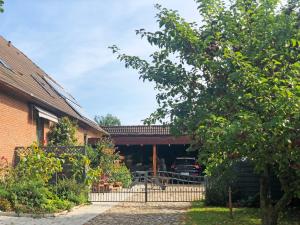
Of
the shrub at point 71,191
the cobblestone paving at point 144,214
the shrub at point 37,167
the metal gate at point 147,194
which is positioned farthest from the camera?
the metal gate at point 147,194

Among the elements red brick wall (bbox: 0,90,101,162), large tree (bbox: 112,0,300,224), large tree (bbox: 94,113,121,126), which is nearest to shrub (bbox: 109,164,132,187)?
red brick wall (bbox: 0,90,101,162)

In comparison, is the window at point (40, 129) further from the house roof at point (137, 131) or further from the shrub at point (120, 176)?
the house roof at point (137, 131)

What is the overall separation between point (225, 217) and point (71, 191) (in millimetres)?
5083

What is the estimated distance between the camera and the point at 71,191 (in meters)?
14.1

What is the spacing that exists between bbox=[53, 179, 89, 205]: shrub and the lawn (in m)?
3.54

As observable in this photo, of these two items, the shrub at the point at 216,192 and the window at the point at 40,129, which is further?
the window at the point at 40,129

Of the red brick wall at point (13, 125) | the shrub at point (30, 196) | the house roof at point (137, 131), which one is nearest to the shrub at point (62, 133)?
the red brick wall at point (13, 125)

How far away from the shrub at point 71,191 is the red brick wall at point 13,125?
7.02 ft

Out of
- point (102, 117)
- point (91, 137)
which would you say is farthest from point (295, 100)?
point (102, 117)

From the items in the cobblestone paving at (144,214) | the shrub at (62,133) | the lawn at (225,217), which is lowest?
the cobblestone paving at (144,214)

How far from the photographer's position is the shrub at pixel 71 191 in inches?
543

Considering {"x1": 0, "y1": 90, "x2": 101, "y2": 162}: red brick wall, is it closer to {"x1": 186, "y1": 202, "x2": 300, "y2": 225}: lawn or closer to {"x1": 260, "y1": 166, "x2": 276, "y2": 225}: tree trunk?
{"x1": 186, "y1": 202, "x2": 300, "y2": 225}: lawn

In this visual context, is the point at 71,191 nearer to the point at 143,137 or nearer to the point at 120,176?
the point at 120,176

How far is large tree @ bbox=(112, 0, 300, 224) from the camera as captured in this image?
6707 mm
